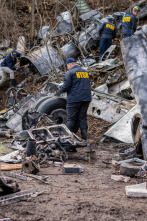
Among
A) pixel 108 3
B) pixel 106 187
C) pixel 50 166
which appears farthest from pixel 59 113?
pixel 108 3

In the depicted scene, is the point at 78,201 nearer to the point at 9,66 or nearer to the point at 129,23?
the point at 129,23

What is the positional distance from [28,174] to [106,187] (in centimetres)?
112

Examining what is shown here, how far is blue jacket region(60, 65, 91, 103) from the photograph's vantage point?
8.06 m

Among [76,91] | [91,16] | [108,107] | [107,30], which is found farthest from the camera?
[91,16]

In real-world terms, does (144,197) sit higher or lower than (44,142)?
higher

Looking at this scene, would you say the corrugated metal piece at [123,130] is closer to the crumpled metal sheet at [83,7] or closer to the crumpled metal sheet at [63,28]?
the crumpled metal sheet at [63,28]

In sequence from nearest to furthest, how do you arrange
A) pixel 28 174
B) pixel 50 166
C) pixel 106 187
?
1. pixel 106 187
2. pixel 28 174
3. pixel 50 166

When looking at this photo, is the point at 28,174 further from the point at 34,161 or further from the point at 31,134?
the point at 31,134

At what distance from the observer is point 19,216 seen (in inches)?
123

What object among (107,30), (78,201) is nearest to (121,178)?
(78,201)

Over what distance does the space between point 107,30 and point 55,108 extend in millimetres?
6275

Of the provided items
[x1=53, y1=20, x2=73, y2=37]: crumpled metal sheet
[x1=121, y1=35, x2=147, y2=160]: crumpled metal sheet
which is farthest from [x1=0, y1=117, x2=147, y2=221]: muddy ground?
[x1=53, y1=20, x2=73, y2=37]: crumpled metal sheet

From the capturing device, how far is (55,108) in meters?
9.18

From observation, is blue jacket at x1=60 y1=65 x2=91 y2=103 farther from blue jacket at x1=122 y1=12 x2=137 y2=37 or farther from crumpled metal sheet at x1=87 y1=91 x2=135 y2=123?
blue jacket at x1=122 y1=12 x2=137 y2=37
